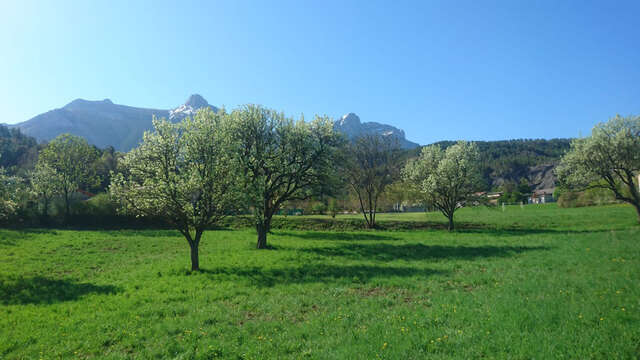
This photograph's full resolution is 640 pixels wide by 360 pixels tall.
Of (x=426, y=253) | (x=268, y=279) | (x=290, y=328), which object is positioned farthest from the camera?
(x=426, y=253)

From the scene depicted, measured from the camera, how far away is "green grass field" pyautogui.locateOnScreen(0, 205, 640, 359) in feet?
29.3

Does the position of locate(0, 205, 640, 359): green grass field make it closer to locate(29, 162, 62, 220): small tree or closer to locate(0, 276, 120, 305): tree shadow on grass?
locate(0, 276, 120, 305): tree shadow on grass

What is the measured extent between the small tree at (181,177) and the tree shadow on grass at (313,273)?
11.6 ft

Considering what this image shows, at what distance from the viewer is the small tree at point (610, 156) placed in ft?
137

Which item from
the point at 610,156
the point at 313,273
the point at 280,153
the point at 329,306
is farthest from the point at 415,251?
the point at 610,156

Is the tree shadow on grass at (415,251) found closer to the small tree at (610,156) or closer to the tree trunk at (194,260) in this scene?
the tree trunk at (194,260)

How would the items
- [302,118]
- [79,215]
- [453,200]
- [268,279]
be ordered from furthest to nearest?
[79,215] < [453,200] < [302,118] < [268,279]

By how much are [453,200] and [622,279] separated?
32.6 meters

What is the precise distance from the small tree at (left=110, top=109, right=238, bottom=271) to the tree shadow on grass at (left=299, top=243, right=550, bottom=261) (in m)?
10.7

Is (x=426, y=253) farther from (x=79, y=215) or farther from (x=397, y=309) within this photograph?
(x=79, y=215)

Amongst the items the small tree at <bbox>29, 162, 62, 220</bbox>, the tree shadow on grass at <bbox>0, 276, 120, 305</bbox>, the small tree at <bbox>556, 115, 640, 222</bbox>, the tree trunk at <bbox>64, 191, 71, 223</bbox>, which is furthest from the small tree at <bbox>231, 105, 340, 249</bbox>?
the small tree at <bbox>29, 162, 62, 220</bbox>

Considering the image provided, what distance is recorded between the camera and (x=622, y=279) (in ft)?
47.9

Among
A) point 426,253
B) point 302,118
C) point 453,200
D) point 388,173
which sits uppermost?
point 302,118

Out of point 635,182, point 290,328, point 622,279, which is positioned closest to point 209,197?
point 290,328
